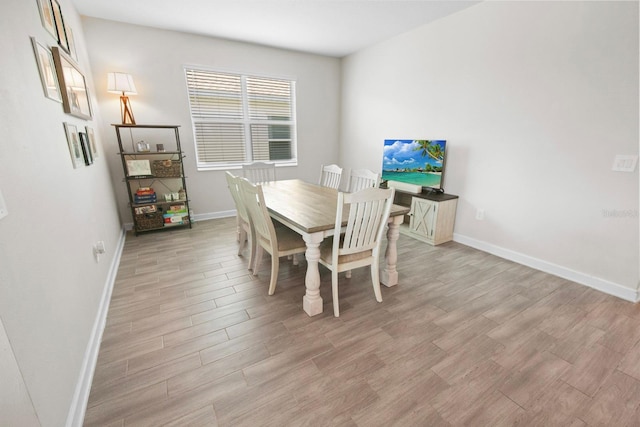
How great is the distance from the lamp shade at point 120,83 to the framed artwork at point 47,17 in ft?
4.22

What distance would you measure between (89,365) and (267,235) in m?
1.25

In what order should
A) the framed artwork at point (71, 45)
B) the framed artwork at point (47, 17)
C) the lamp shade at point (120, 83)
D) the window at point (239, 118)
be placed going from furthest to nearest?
the window at point (239, 118), the lamp shade at point (120, 83), the framed artwork at point (71, 45), the framed artwork at point (47, 17)

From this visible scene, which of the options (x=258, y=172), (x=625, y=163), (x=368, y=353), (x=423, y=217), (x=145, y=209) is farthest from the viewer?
(x=258, y=172)

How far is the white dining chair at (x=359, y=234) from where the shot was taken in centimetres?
173

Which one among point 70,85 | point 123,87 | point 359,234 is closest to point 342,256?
point 359,234

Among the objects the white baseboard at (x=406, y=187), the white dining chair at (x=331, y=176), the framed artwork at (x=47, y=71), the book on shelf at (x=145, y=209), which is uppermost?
the framed artwork at (x=47, y=71)

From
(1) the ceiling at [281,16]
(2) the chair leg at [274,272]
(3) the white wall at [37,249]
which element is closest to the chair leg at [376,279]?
(2) the chair leg at [274,272]

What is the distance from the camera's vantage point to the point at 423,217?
327 centimetres

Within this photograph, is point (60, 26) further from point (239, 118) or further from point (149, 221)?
point (239, 118)

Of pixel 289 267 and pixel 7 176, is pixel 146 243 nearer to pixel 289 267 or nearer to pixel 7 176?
pixel 289 267

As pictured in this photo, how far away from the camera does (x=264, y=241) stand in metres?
2.28

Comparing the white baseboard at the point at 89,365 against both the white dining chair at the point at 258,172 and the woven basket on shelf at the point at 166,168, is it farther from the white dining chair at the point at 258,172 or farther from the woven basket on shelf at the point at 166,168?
the white dining chair at the point at 258,172

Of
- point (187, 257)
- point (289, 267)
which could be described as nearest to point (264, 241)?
point (289, 267)

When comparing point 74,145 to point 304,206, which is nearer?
point 74,145
